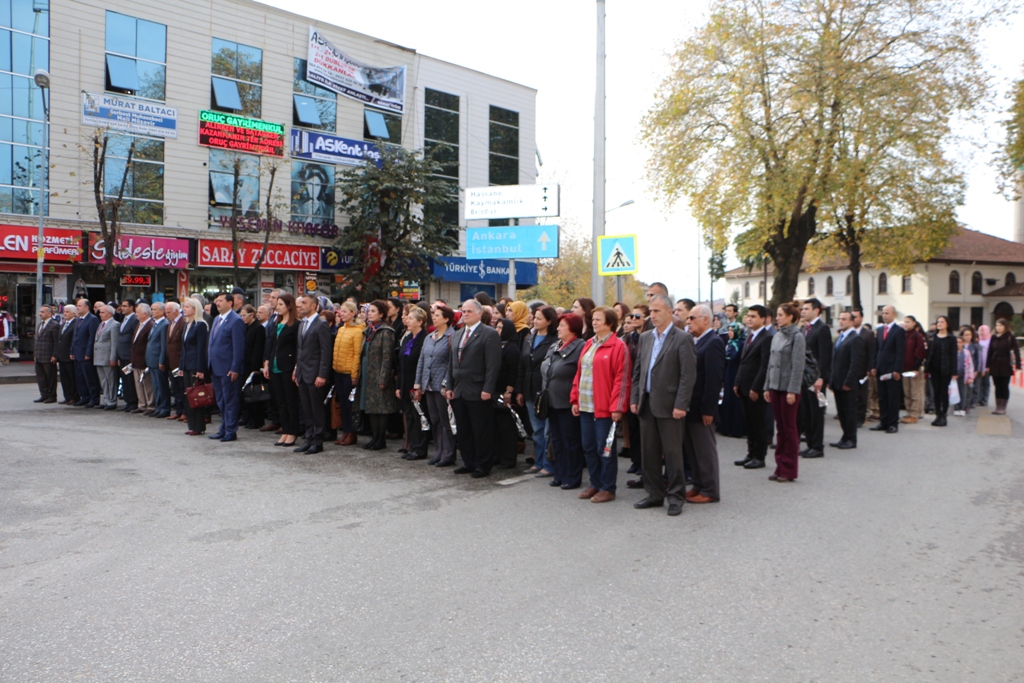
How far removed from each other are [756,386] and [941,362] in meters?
7.42

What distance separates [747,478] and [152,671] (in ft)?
21.5

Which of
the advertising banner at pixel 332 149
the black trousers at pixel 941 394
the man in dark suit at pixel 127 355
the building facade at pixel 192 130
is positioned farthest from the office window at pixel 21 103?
the black trousers at pixel 941 394

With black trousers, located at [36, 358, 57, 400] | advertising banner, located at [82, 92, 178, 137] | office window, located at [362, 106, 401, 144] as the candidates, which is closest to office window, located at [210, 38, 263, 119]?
advertising banner, located at [82, 92, 178, 137]

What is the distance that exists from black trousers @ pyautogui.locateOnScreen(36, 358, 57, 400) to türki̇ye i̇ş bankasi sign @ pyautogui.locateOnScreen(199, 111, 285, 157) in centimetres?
1441

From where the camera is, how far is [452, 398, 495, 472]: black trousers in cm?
876

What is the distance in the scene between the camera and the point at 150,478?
8266 mm

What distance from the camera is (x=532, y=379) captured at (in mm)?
8914

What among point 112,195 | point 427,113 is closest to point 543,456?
point 112,195

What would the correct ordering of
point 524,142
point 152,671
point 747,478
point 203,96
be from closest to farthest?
point 152,671, point 747,478, point 203,96, point 524,142

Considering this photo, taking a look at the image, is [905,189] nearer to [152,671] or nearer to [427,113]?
[427,113]

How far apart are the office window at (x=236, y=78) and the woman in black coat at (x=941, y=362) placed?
23470 mm

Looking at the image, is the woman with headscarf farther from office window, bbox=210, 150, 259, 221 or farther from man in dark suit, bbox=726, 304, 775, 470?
office window, bbox=210, 150, 259, 221

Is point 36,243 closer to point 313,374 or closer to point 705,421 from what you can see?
point 313,374

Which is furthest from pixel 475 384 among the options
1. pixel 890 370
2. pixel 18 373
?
pixel 18 373
